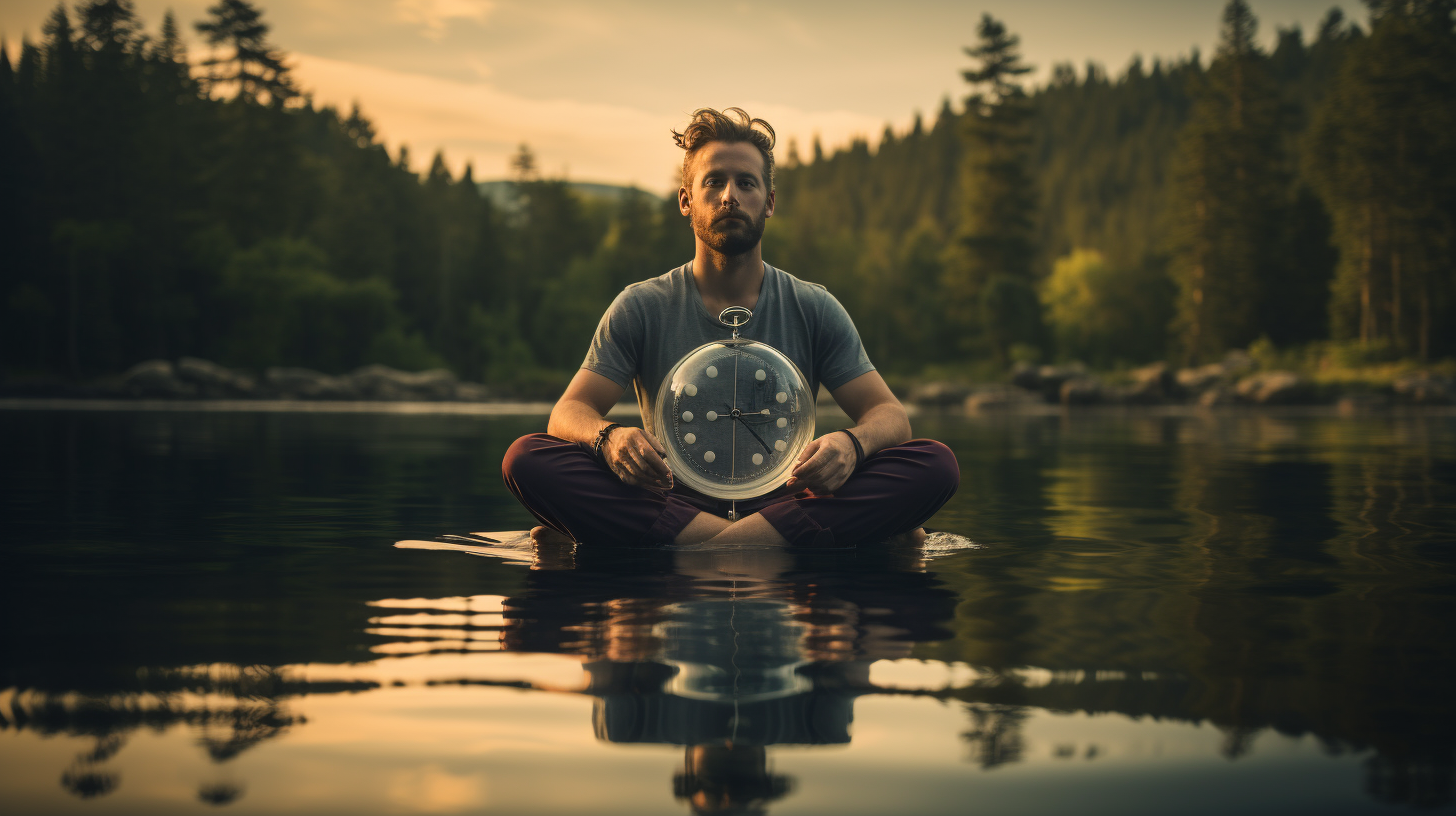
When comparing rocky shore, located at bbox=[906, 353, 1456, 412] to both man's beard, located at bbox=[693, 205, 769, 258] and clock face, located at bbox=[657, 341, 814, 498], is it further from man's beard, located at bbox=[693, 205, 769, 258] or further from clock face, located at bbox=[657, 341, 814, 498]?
clock face, located at bbox=[657, 341, 814, 498]

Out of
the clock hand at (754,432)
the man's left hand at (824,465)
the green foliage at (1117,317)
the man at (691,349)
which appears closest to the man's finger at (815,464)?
the man's left hand at (824,465)

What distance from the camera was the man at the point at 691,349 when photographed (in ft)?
16.2

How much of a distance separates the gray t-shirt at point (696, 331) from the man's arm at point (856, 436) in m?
0.07

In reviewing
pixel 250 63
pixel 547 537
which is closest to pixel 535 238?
pixel 250 63

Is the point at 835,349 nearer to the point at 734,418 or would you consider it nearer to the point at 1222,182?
the point at 734,418

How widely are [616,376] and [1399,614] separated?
2.94 meters

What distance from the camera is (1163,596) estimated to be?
4.07 metres

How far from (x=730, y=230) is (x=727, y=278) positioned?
31cm

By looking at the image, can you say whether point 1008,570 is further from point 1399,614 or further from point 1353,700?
point 1353,700

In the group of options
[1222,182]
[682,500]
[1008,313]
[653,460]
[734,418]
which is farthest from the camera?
[1008,313]

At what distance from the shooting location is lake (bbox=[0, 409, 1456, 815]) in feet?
6.66

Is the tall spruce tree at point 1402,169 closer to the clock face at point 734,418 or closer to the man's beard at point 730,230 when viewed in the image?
the man's beard at point 730,230

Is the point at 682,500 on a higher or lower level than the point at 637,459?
→ lower

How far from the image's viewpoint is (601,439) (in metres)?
4.80
